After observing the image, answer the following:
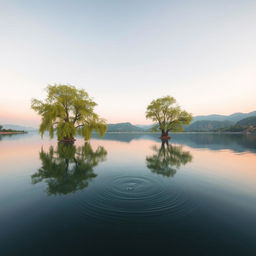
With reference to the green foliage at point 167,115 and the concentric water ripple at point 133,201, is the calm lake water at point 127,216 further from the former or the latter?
the green foliage at point 167,115

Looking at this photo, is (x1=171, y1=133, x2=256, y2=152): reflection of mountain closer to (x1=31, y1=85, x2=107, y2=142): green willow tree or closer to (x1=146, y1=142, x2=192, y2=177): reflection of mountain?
(x1=146, y1=142, x2=192, y2=177): reflection of mountain

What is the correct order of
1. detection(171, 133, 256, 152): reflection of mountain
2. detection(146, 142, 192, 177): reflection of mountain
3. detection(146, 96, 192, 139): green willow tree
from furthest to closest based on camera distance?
1. detection(146, 96, 192, 139): green willow tree
2. detection(171, 133, 256, 152): reflection of mountain
3. detection(146, 142, 192, 177): reflection of mountain

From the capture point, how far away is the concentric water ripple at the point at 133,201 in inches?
173

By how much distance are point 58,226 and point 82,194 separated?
2052mm

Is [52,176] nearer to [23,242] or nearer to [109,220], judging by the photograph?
[23,242]

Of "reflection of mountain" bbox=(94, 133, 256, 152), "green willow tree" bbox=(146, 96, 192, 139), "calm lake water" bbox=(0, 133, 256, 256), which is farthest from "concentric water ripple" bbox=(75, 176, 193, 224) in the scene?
"green willow tree" bbox=(146, 96, 192, 139)

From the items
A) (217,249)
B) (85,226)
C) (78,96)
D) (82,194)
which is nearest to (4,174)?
(82,194)

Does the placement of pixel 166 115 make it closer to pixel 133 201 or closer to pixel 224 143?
pixel 224 143

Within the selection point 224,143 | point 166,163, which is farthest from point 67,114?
point 224,143

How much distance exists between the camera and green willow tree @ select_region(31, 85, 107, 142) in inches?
956

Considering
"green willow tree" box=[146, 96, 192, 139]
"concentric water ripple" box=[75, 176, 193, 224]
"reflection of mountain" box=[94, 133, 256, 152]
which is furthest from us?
"green willow tree" box=[146, 96, 192, 139]

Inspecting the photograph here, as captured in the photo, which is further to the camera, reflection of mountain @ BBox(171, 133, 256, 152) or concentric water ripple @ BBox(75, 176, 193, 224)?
reflection of mountain @ BBox(171, 133, 256, 152)

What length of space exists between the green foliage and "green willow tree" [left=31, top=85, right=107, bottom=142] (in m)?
20.3

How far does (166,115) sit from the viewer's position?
40.0 metres
